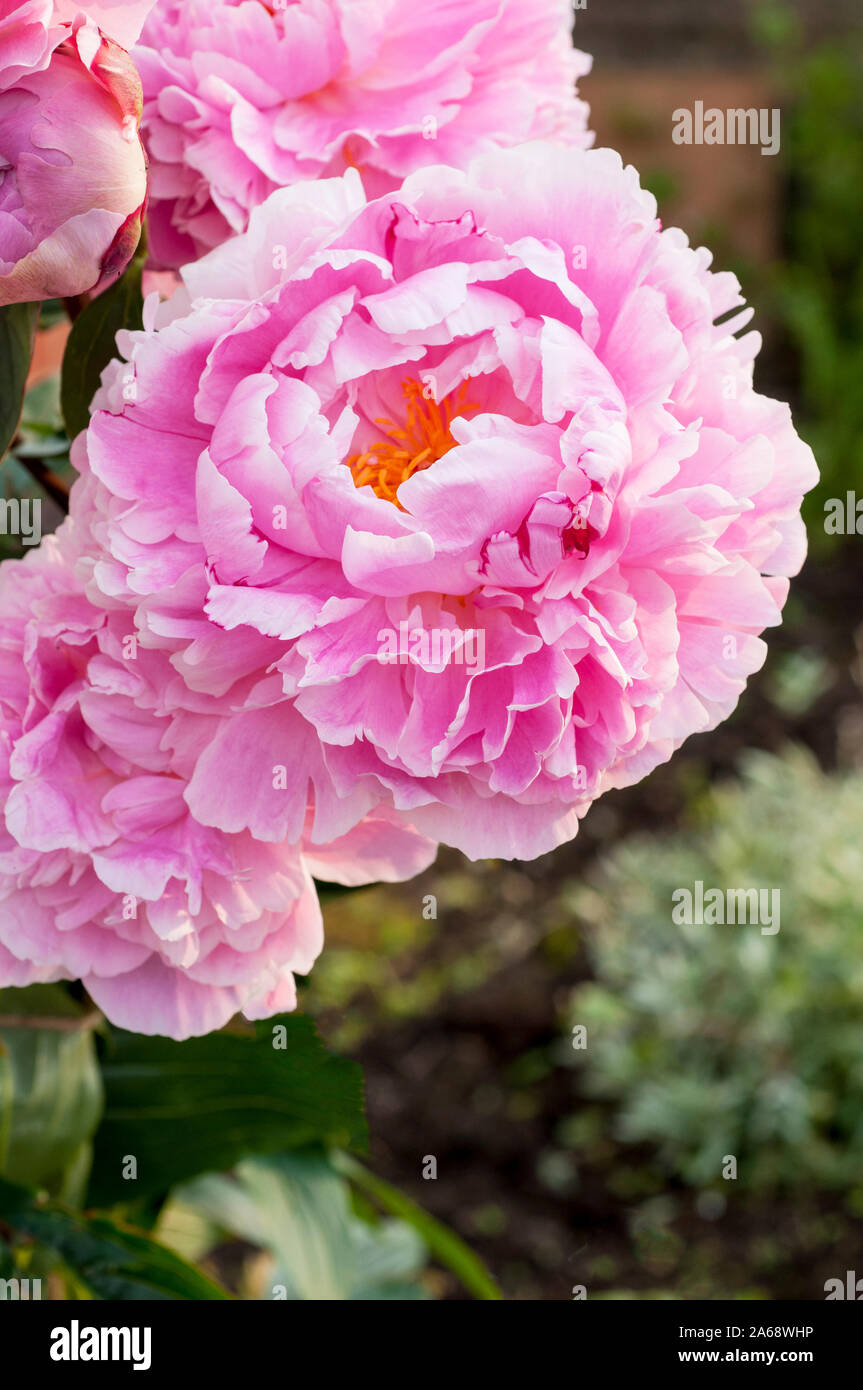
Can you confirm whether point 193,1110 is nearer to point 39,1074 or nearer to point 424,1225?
point 39,1074

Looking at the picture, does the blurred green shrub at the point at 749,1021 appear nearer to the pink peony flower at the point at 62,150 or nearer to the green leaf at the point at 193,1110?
the green leaf at the point at 193,1110

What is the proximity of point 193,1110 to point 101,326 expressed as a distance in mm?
374

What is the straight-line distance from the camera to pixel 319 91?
0.43 meters

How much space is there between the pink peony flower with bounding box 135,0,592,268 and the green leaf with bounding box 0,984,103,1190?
1.06 ft

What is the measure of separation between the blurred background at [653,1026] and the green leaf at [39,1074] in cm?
59

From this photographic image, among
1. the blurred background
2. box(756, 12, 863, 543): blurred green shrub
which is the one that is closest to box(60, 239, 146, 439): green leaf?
the blurred background

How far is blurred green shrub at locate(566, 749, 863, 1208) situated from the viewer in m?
1.46

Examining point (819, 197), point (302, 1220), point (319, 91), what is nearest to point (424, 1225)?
point (302, 1220)

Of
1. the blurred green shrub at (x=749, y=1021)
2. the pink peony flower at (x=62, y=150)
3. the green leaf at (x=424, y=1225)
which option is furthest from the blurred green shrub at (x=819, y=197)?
the pink peony flower at (x=62, y=150)

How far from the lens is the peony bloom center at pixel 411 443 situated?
390 mm
